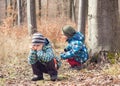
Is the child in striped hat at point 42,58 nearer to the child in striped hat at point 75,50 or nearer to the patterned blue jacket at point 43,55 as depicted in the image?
the patterned blue jacket at point 43,55

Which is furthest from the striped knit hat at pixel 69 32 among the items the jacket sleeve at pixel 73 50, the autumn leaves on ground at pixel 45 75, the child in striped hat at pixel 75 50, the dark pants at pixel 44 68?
the dark pants at pixel 44 68

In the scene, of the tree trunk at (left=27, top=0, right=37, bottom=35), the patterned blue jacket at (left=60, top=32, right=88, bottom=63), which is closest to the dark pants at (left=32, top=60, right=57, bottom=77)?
the patterned blue jacket at (left=60, top=32, right=88, bottom=63)

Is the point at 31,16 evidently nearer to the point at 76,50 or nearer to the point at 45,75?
the point at 76,50

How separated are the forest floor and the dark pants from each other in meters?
0.15

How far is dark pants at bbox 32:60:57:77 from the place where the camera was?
659 centimetres

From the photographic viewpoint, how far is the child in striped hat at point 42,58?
6.57 meters

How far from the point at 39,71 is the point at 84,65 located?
1.56 meters

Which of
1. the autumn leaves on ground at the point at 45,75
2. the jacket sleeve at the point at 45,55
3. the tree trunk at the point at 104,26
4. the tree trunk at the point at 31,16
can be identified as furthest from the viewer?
the tree trunk at the point at 31,16

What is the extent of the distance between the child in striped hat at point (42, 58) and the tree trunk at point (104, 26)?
1.69 m

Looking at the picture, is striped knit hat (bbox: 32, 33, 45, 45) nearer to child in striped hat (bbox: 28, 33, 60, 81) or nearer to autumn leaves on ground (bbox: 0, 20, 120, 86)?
Answer: child in striped hat (bbox: 28, 33, 60, 81)

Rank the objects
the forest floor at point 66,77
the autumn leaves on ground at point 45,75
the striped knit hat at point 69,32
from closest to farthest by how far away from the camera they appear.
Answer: the forest floor at point 66,77 → the autumn leaves on ground at point 45,75 → the striped knit hat at point 69,32

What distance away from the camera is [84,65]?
8.02 meters

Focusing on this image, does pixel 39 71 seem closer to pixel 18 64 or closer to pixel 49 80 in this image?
pixel 49 80

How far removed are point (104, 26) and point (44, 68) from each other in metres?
1.91
